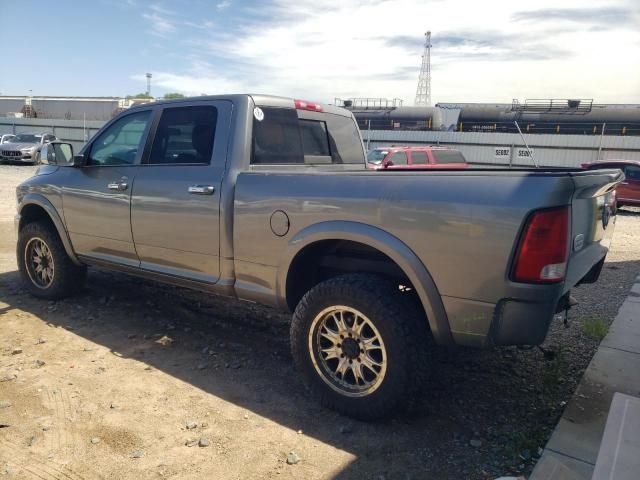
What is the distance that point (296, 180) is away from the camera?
3211mm

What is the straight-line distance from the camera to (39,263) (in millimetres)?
Answer: 5145

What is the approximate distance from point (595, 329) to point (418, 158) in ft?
34.4

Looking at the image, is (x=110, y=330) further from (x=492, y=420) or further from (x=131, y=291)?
(x=492, y=420)

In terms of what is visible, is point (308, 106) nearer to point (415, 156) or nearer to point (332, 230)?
point (332, 230)

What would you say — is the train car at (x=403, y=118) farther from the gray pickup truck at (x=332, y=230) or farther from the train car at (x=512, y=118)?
the gray pickup truck at (x=332, y=230)

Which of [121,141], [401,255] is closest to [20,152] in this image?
[121,141]

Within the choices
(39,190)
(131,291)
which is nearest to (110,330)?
(131,291)

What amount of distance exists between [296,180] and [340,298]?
2.70 ft

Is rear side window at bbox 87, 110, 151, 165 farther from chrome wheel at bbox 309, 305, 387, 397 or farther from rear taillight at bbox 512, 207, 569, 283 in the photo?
rear taillight at bbox 512, 207, 569, 283

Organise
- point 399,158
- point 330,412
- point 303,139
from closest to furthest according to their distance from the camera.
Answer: point 330,412 < point 303,139 < point 399,158

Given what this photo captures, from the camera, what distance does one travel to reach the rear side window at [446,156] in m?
14.7

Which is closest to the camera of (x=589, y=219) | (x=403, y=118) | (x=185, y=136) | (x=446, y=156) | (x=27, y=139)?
(x=589, y=219)

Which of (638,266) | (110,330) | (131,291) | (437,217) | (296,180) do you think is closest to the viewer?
(437,217)

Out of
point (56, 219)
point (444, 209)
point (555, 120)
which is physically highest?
point (555, 120)
